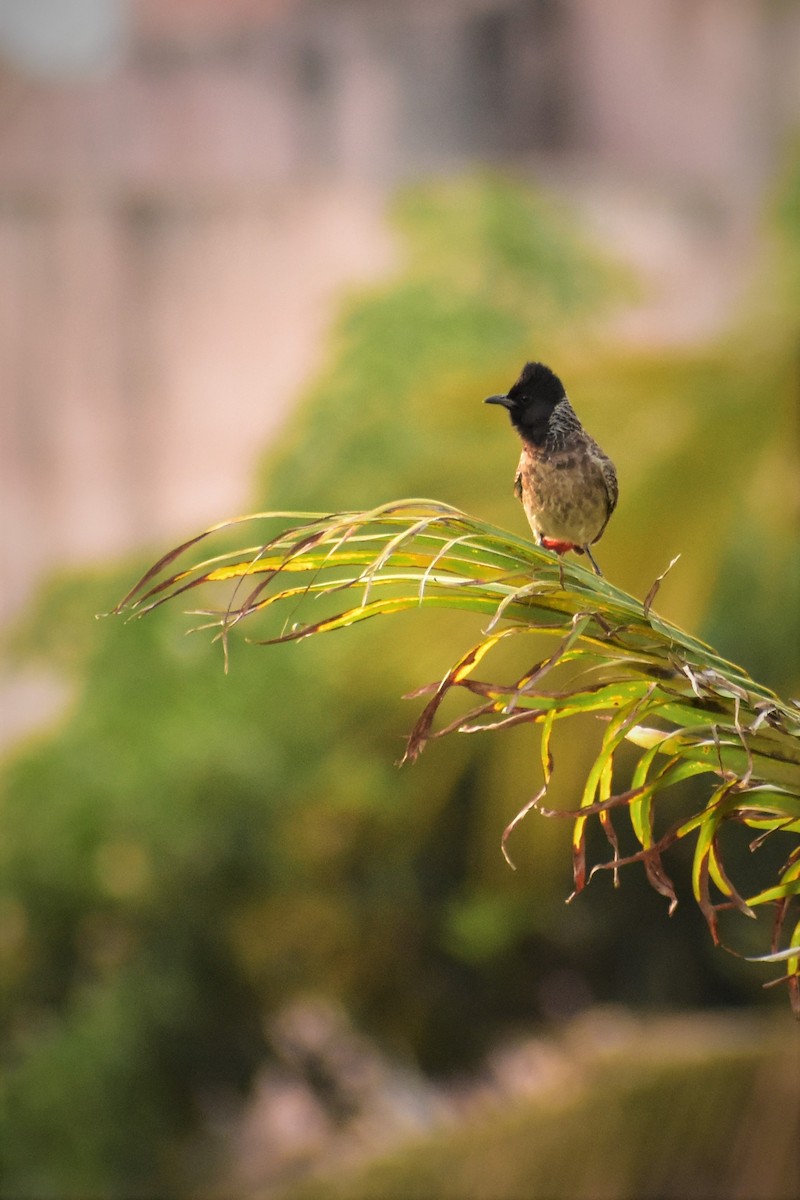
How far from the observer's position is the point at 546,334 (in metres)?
9.80

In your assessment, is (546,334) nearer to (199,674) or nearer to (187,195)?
(199,674)

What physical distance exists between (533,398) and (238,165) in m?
11.7

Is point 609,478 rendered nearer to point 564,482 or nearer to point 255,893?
point 564,482

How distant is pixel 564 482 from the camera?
92.5 inches

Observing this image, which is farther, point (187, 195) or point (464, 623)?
point (187, 195)

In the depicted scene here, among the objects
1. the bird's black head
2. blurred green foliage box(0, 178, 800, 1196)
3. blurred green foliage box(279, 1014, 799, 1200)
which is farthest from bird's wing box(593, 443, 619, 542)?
blurred green foliage box(0, 178, 800, 1196)

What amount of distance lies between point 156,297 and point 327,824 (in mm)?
6232

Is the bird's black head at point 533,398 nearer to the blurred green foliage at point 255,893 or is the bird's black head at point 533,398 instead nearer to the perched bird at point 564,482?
the perched bird at point 564,482

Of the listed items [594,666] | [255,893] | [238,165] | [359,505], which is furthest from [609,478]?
[238,165]

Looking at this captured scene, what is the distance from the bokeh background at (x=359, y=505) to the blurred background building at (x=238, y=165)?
34 mm

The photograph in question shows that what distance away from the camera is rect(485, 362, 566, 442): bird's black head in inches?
85.4

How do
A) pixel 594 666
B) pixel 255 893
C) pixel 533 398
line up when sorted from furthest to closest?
pixel 255 893
pixel 533 398
pixel 594 666

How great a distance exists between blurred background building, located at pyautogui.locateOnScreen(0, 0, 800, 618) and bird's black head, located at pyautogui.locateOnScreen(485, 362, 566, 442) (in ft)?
34.1

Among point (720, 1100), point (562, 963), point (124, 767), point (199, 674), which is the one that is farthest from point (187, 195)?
point (720, 1100)
